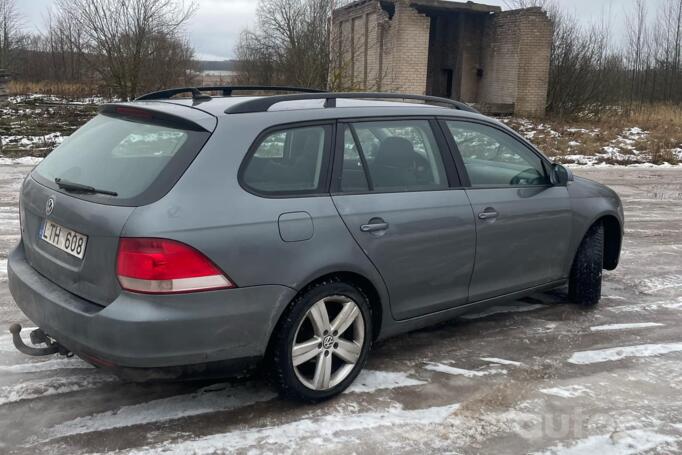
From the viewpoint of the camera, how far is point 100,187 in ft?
10.5

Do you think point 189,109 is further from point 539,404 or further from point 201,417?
point 539,404

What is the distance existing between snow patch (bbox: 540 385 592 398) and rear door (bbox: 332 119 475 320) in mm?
773

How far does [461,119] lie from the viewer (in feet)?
14.1

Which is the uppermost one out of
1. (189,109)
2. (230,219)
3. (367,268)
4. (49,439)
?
(189,109)

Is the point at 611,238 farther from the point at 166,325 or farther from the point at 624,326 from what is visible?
the point at 166,325

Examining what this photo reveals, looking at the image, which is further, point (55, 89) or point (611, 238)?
point (55, 89)

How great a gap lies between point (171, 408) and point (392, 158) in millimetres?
1900

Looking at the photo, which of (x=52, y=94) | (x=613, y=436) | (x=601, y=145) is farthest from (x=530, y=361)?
(x=52, y=94)

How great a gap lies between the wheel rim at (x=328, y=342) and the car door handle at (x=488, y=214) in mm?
1111

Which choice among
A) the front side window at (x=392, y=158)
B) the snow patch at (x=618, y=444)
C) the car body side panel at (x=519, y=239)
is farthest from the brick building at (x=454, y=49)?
the snow patch at (x=618, y=444)

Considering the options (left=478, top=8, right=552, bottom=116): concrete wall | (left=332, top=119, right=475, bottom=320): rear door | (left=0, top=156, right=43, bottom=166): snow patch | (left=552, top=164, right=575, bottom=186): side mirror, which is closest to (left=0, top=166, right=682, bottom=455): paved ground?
(left=332, top=119, right=475, bottom=320): rear door

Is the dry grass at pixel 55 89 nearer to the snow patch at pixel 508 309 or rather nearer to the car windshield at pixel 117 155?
the car windshield at pixel 117 155

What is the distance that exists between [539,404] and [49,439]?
2.57 meters

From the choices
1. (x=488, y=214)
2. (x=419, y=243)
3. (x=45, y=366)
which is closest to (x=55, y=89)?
(x=45, y=366)
